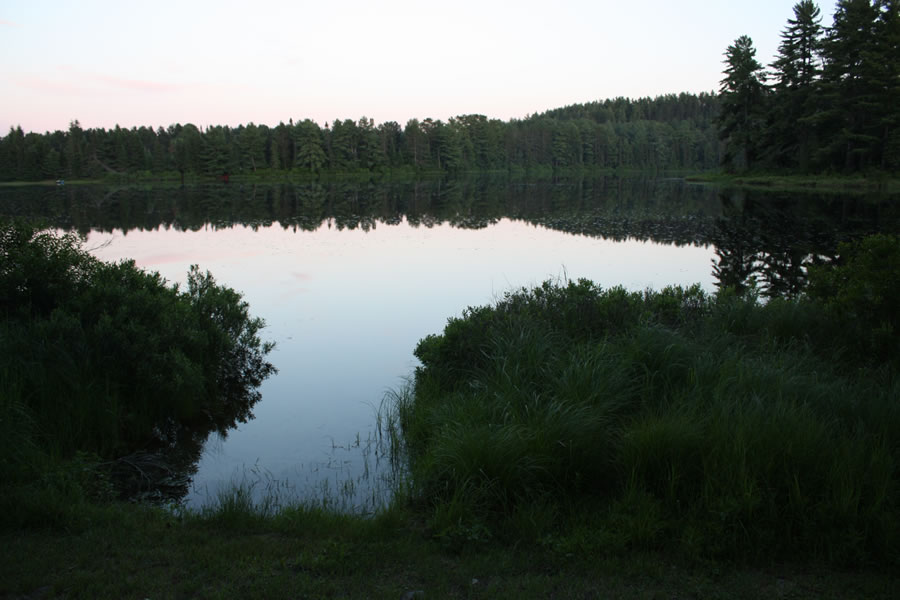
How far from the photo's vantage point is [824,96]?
160 ft

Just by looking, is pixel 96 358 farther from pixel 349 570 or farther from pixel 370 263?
pixel 370 263

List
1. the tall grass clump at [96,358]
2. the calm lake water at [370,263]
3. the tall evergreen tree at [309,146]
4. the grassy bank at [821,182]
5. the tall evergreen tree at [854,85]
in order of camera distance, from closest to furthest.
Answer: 1. the tall grass clump at [96,358]
2. the calm lake water at [370,263]
3. the grassy bank at [821,182]
4. the tall evergreen tree at [854,85]
5. the tall evergreen tree at [309,146]

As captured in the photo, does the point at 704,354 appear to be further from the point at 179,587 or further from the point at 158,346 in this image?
the point at 158,346

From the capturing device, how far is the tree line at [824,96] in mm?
45875

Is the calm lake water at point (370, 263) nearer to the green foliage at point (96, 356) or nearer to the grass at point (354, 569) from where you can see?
the green foliage at point (96, 356)

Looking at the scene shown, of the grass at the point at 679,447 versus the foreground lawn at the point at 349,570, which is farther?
the grass at the point at 679,447

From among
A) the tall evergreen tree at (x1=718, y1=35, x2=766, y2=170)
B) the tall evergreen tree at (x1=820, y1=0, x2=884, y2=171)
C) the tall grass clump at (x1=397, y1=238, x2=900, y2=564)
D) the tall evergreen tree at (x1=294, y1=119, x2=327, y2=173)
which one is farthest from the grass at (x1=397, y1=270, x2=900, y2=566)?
the tall evergreen tree at (x1=294, y1=119, x2=327, y2=173)

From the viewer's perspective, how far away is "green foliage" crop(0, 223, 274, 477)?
707 cm

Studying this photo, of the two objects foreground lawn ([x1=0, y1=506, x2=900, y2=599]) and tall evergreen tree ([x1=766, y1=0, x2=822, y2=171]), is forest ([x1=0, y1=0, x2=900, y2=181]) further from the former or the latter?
foreground lawn ([x1=0, y1=506, x2=900, y2=599])

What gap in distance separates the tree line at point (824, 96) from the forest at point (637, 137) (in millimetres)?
120

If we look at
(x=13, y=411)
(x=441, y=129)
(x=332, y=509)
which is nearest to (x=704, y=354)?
(x=332, y=509)

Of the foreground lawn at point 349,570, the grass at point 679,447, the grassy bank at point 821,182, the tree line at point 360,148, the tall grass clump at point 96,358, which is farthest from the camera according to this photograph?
the tree line at point 360,148

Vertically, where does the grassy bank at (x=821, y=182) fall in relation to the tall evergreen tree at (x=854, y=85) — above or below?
below

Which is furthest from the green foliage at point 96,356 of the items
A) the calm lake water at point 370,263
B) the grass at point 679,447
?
the grass at point 679,447
